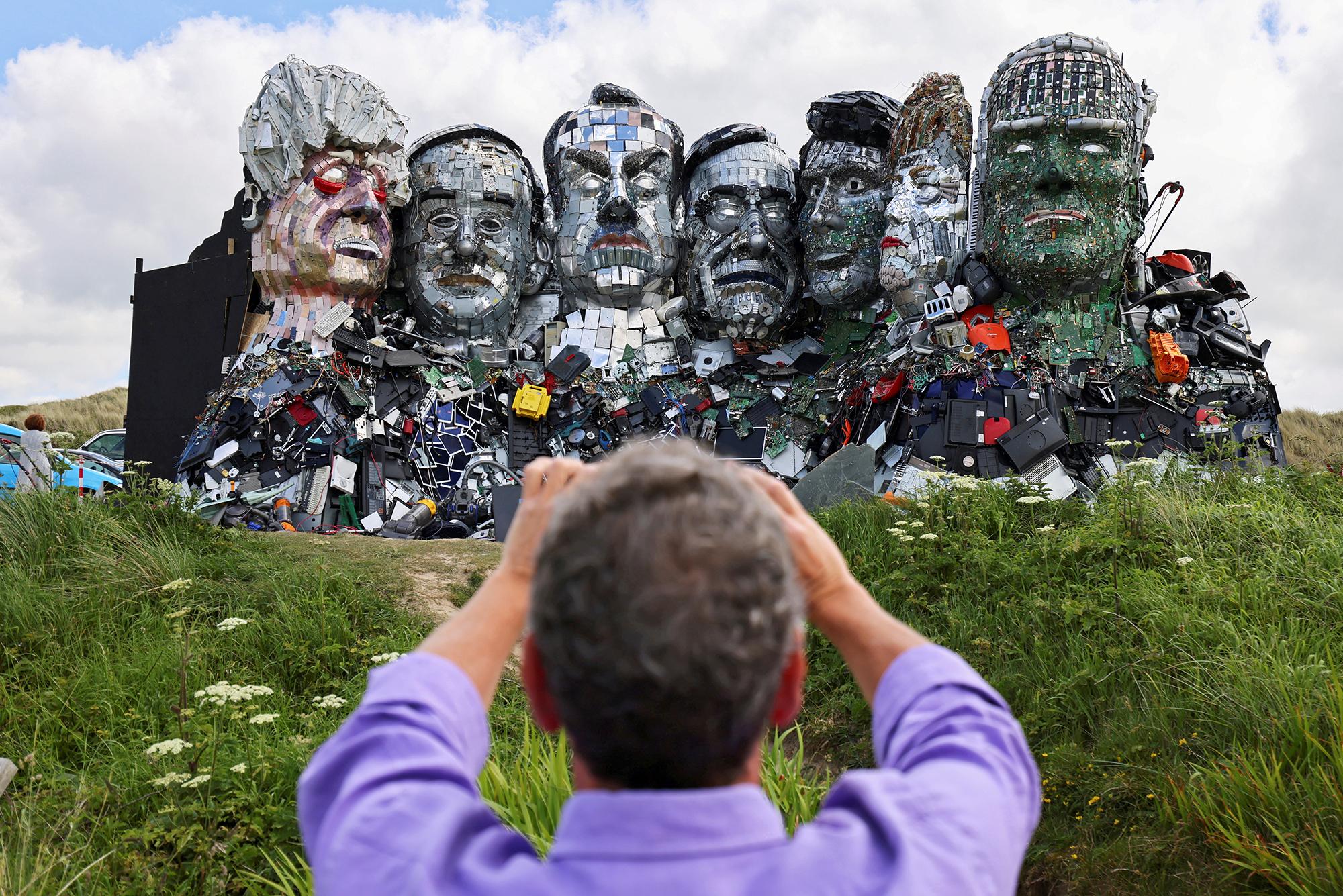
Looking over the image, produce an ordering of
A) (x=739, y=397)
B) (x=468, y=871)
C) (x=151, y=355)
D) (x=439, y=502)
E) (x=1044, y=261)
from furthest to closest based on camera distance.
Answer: (x=151, y=355) → (x=739, y=397) → (x=439, y=502) → (x=1044, y=261) → (x=468, y=871)

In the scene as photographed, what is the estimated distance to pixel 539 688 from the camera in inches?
37.2

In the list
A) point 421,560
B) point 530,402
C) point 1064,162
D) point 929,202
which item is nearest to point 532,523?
point 421,560

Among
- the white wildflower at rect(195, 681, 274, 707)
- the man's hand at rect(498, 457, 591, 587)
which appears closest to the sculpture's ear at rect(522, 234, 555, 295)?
the white wildflower at rect(195, 681, 274, 707)

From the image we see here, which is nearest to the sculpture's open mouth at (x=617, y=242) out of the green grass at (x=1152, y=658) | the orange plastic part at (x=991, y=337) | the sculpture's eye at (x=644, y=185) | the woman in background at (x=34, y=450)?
the sculpture's eye at (x=644, y=185)

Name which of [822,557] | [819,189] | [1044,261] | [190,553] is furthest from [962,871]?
[819,189]

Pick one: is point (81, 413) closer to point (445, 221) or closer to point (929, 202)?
point (445, 221)

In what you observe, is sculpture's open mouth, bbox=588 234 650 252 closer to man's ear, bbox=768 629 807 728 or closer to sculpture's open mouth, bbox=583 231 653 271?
sculpture's open mouth, bbox=583 231 653 271

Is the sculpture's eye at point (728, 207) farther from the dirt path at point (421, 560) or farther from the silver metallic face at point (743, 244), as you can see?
the dirt path at point (421, 560)

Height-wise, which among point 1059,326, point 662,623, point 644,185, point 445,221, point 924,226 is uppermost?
point 644,185

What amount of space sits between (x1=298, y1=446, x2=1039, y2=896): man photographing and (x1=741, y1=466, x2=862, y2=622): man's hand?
0.44 feet

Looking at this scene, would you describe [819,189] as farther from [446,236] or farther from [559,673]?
[559,673]

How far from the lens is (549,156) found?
10.4 meters

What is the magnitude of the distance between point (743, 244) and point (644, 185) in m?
1.09

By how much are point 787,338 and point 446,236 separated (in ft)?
11.1
